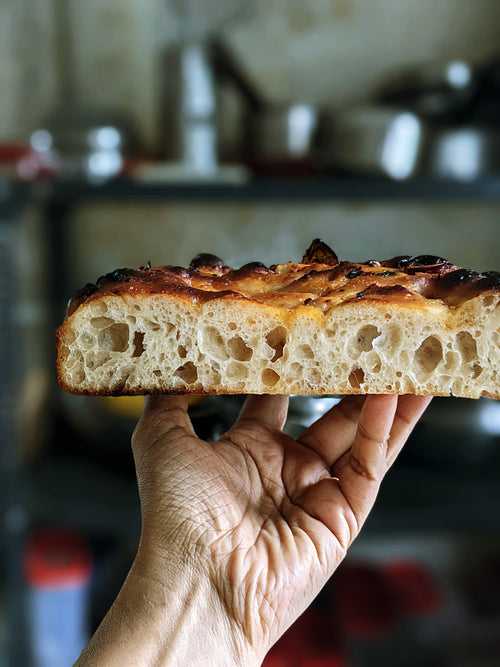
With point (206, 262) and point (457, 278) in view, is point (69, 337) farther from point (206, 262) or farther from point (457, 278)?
point (457, 278)

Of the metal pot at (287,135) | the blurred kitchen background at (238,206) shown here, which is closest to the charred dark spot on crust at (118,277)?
the blurred kitchen background at (238,206)

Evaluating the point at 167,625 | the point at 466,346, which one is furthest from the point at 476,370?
the point at 167,625

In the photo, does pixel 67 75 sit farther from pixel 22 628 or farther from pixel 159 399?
pixel 159 399

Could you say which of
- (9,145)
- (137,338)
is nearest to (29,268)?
(9,145)

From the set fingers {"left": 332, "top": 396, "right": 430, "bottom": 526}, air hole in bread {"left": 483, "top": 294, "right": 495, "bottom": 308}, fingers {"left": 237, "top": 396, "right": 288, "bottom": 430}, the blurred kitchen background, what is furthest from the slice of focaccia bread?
the blurred kitchen background

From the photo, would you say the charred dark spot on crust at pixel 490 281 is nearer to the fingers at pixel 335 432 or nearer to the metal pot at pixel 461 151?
the fingers at pixel 335 432

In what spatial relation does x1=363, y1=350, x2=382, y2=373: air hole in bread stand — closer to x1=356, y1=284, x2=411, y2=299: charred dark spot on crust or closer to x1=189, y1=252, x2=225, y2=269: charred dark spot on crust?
x1=356, y1=284, x2=411, y2=299: charred dark spot on crust
